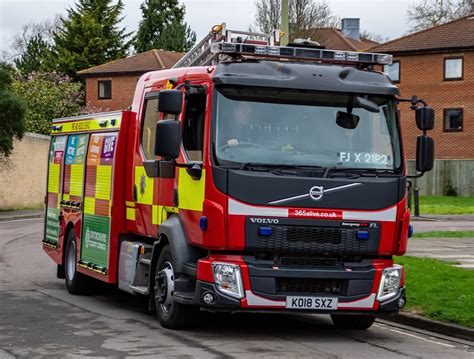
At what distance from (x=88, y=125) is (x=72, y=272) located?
2115 millimetres

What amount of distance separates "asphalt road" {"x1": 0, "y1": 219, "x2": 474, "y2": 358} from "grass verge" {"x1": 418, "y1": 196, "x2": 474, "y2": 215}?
29.7 m

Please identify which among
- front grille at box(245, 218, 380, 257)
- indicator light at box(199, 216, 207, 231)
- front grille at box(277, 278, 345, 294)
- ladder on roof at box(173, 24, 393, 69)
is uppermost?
ladder on roof at box(173, 24, 393, 69)

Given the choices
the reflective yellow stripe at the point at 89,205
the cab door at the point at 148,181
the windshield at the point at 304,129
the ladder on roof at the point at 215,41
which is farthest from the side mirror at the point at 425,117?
the reflective yellow stripe at the point at 89,205

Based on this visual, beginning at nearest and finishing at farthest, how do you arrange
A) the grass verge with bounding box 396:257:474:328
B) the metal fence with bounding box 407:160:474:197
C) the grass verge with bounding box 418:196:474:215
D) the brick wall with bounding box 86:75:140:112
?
the grass verge with bounding box 396:257:474:328
the grass verge with bounding box 418:196:474:215
the metal fence with bounding box 407:160:474:197
the brick wall with bounding box 86:75:140:112

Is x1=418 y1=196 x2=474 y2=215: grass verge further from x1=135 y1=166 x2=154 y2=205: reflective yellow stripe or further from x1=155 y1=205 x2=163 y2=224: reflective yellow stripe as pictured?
x1=155 y1=205 x2=163 y2=224: reflective yellow stripe

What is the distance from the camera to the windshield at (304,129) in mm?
10891

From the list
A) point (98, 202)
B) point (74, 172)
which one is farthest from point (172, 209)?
point (74, 172)

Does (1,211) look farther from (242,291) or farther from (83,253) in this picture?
(242,291)

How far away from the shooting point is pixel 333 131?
1118cm

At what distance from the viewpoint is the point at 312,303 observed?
10.8m

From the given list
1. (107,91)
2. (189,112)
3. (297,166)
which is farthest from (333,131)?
(107,91)


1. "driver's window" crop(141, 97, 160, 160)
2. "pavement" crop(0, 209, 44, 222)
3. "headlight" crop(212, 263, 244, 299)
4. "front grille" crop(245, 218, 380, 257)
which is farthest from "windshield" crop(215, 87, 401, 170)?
"pavement" crop(0, 209, 44, 222)

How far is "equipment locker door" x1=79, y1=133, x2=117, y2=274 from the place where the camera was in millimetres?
13685

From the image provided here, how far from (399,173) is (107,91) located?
6814 cm
